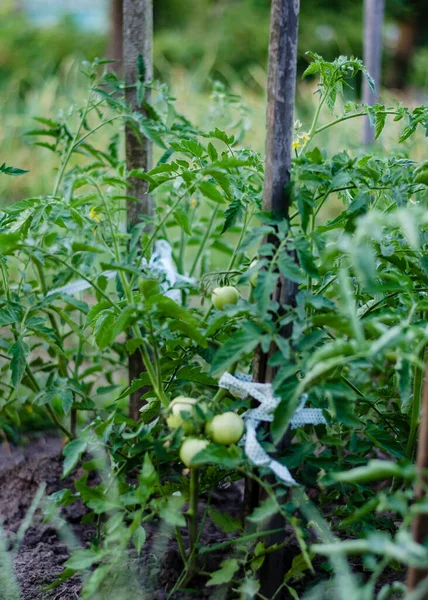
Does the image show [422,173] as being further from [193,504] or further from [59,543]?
[59,543]

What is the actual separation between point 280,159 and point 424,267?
1.14 ft

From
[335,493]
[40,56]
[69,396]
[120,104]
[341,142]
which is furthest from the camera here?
[40,56]

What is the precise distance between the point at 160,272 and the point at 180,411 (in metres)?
0.46

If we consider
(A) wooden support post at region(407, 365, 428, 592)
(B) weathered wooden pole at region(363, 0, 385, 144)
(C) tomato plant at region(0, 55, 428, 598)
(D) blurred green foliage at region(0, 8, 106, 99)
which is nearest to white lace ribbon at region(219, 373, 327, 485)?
(C) tomato plant at region(0, 55, 428, 598)

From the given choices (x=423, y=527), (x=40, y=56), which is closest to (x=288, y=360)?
(x=423, y=527)

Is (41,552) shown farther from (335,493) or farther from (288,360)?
(288,360)

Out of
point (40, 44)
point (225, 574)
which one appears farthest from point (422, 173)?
point (40, 44)

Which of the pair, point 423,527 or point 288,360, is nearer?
point 423,527

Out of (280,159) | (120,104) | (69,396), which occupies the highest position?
(120,104)

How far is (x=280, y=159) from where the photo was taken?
123 cm

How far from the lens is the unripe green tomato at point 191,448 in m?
1.13

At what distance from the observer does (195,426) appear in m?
1.17

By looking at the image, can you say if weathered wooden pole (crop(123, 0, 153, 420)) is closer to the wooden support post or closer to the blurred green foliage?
the wooden support post

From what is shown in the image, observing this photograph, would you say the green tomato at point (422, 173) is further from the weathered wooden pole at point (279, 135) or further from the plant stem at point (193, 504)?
the plant stem at point (193, 504)
